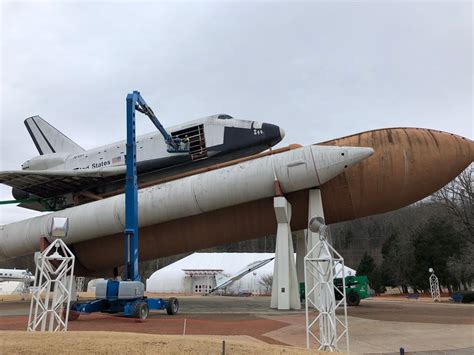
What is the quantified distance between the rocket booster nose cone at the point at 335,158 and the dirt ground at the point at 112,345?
34.3ft

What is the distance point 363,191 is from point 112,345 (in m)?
13.5

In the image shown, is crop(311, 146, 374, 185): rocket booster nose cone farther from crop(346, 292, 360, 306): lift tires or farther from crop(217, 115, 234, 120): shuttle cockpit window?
crop(346, 292, 360, 306): lift tires

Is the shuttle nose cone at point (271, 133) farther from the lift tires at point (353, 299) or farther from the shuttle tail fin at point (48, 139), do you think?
the shuttle tail fin at point (48, 139)

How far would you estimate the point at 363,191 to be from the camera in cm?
1756

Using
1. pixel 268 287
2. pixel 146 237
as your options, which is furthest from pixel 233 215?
pixel 268 287

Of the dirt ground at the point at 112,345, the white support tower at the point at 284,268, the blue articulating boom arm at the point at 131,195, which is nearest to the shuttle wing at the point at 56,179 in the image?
the blue articulating boom arm at the point at 131,195

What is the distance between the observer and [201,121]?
2073cm

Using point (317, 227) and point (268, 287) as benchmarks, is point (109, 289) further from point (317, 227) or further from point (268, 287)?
point (268, 287)

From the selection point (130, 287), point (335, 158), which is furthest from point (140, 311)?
point (335, 158)

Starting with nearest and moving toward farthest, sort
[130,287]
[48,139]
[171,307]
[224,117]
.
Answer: [130,287]
[171,307]
[224,117]
[48,139]

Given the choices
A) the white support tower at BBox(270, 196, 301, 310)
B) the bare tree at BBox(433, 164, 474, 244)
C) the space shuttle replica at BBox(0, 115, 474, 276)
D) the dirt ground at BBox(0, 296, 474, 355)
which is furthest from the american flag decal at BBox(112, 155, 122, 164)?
the bare tree at BBox(433, 164, 474, 244)

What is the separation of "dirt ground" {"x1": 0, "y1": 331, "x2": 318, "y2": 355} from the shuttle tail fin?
2068cm

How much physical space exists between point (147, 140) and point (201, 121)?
3.23 m

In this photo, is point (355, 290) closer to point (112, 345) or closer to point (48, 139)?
point (112, 345)
